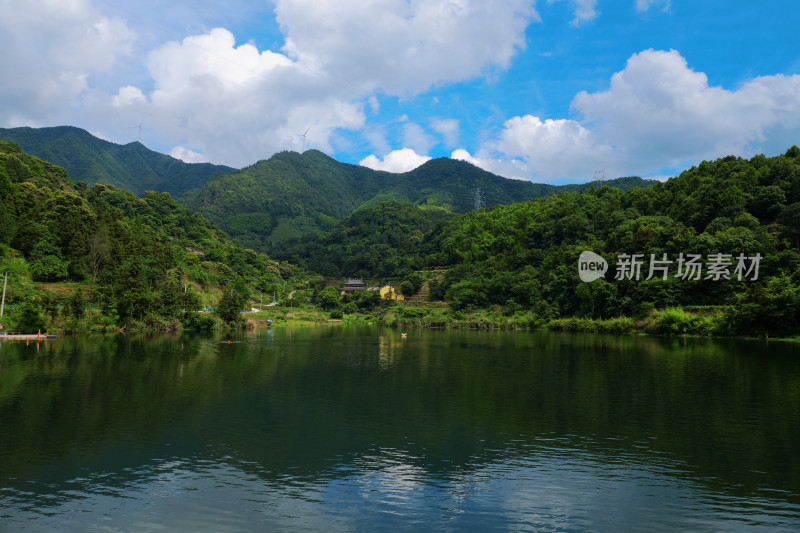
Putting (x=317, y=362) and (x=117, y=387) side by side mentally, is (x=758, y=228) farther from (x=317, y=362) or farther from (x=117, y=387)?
(x=117, y=387)

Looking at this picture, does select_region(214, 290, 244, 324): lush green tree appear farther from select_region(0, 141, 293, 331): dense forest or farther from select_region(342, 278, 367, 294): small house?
select_region(342, 278, 367, 294): small house

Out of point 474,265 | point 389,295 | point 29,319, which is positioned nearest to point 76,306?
point 29,319

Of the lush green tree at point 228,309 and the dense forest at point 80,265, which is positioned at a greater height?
the dense forest at point 80,265

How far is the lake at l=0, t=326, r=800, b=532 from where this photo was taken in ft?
29.2

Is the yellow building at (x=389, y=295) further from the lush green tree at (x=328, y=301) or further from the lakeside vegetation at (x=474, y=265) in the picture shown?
the lush green tree at (x=328, y=301)

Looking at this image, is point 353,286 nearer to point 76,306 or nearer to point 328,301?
point 328,301

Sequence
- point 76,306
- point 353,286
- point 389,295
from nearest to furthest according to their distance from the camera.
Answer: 1. point 76,306
2. point 389,295
3. point 353,286

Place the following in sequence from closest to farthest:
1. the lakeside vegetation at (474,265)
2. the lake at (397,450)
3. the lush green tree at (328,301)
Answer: the lake at (397,450), the lakeside vegetation at (474,265), the lush green tree at (328,301)

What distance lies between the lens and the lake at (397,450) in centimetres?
891

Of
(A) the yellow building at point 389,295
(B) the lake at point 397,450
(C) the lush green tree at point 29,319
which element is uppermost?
(A) the yellow building at point 389,295

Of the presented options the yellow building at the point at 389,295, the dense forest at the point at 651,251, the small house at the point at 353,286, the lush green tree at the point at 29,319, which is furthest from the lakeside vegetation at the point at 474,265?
the small house at the point at 353,286

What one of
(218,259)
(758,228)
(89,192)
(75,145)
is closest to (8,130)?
(75,145)

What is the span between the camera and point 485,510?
916 cm

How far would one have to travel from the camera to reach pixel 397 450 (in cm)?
1262
